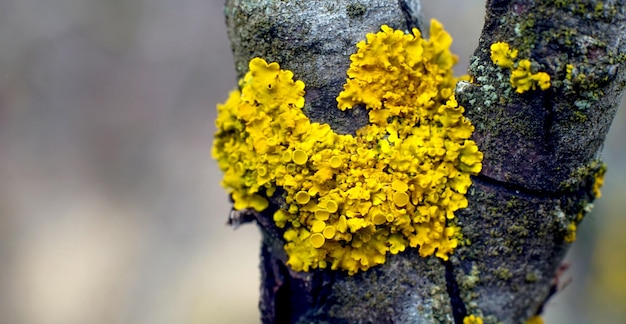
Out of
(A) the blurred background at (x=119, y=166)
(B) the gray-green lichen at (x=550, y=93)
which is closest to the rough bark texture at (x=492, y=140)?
(B) the gray-green lichen at (x=550, y=93)

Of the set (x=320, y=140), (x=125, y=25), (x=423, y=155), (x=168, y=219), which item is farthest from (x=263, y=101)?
(x=125, y=25)

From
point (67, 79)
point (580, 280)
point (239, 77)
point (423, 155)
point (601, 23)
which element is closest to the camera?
point (601, 23)

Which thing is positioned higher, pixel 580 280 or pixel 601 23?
pixel 580 280

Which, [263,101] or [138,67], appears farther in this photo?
[138,67]

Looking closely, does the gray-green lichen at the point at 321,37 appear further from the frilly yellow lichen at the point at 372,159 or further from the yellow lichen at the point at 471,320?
the yellow lichen at the point at 471,320

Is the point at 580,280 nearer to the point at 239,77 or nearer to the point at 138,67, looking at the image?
the point at 239,77
